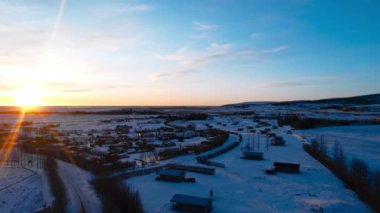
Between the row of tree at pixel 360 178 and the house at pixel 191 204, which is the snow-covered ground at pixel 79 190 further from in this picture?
the row of tree at pixel 360 178

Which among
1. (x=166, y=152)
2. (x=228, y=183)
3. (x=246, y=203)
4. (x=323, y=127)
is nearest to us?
(x=246, y=203)

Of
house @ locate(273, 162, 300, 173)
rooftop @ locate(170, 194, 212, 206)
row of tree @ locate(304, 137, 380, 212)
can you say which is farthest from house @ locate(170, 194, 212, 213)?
house @ locate(273, 162, 300, 173)

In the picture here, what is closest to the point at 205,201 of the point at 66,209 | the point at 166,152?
the point at 66,209

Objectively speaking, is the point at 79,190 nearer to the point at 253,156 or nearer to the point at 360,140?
the point at 253,156

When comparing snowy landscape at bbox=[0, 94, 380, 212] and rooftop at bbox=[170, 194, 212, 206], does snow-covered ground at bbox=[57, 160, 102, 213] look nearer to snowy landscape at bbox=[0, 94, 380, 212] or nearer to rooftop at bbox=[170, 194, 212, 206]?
snowy landscape at bbox=[0, 94, 380, 212]

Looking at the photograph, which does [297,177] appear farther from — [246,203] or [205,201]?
[205,201]

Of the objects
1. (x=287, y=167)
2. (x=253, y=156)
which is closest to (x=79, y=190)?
(x=287, y=167)
